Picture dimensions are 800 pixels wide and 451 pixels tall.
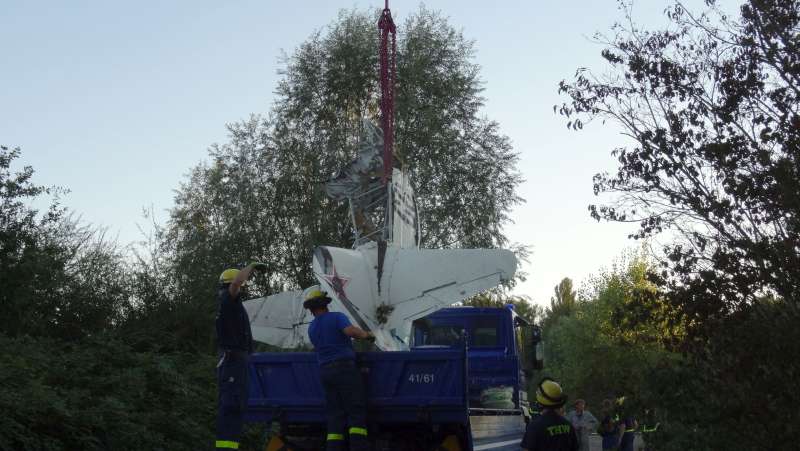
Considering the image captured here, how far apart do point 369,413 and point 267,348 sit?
53.8 feet

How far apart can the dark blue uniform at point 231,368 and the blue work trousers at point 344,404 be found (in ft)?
2.95

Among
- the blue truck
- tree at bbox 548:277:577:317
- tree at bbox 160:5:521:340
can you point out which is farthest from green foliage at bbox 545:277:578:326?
the blue truck

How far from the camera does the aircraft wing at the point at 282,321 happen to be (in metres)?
16.2

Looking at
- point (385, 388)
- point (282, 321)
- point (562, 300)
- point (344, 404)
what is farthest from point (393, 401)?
point (562, 300)

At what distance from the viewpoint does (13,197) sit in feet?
78.9

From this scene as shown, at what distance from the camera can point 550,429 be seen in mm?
7719

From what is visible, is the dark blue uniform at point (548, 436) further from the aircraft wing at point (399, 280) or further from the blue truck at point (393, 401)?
the aircraft wing at point (399, 280)

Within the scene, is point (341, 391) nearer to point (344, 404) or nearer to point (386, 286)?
point (344, 404)

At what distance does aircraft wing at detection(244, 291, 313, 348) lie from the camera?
16172 mm

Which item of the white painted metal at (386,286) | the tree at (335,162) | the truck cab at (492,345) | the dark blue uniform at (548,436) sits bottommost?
the dark blue uniform at (548,436)

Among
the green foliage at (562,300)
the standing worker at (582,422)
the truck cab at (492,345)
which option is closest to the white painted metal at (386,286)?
the truck cab at (492,345)

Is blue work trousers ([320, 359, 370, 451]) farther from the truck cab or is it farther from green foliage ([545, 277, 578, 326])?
green foliage ([545, 277, 578, 326])

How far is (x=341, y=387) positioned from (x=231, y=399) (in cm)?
118

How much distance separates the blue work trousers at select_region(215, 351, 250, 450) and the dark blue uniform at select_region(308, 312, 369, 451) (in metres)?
0.86
